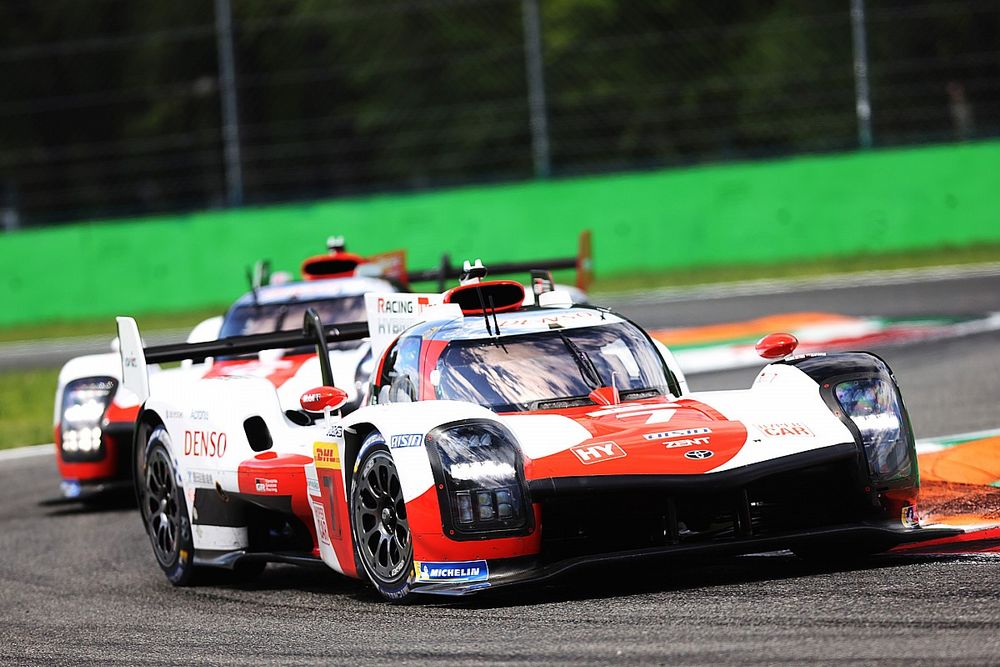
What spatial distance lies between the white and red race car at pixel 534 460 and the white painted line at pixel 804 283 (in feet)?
43.6

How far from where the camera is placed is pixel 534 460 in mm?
6613

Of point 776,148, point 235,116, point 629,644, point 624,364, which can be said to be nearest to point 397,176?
point 235,116

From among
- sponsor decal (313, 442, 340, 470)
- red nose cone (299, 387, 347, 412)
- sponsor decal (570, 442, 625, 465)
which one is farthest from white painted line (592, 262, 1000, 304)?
sponsor decal (570, 442, 625, 465)

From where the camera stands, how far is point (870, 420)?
7.05 metres

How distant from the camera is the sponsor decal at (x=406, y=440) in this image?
6711mm

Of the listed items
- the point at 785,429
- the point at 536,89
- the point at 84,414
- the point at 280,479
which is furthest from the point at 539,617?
the point at 536,89

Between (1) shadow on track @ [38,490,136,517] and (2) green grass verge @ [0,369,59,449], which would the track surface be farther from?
(2) green grass verge @ [0,369,59,449]

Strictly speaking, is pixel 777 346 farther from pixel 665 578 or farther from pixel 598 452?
pixel 598 452

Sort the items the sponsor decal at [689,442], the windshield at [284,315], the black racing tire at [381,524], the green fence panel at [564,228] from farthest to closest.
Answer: the green fence panel at [564,228] < the windshield at [284,315] < the black racing tire at [381,524] < the sponsor decal at [689,442]

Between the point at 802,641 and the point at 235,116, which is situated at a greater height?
the point at 235,116

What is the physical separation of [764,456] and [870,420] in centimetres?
60

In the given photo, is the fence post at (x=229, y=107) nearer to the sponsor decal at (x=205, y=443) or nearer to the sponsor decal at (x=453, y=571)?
the sponsor decal at (x=205, y=443)

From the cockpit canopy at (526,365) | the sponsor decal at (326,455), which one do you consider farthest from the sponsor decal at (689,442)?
the sponsor decal at (326,455)

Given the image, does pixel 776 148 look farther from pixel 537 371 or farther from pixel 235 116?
pixel 537 371
